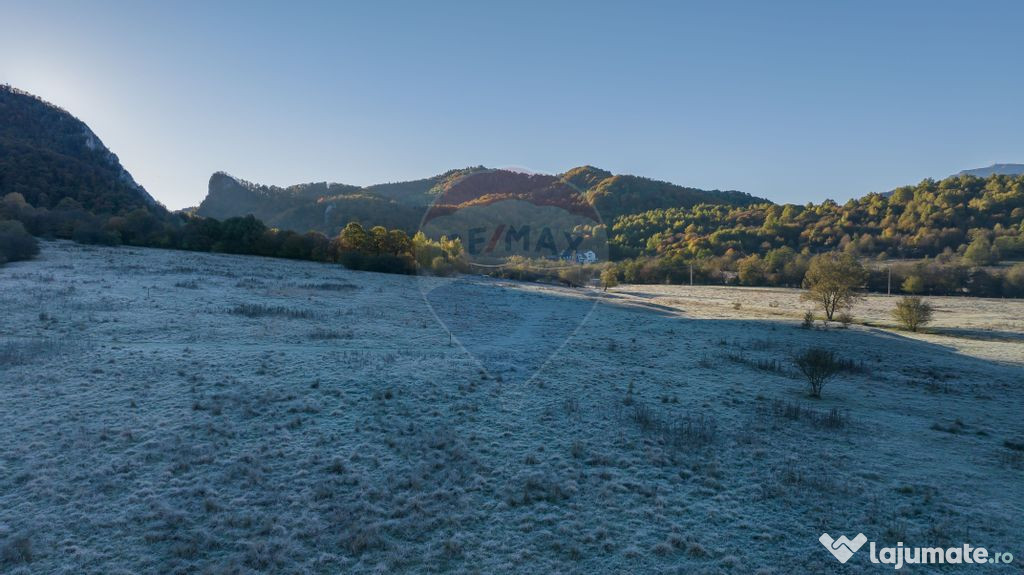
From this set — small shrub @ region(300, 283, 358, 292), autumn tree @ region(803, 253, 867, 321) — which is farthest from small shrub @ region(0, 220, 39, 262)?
autumn tree @ region(803, 253, 867, 321)

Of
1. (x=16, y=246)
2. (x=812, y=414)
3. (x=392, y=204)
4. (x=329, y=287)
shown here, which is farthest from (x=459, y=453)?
(x=392, y=204)

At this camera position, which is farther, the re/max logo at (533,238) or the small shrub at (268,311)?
the re/max logo at (533,238)

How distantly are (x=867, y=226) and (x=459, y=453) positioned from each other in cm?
14435

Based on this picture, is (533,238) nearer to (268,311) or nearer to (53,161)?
(268,311)

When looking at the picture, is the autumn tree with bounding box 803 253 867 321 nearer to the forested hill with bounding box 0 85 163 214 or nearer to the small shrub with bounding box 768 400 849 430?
the small shrub with bounding box 768 400 849 430

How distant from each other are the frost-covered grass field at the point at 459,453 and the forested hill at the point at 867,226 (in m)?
92.4

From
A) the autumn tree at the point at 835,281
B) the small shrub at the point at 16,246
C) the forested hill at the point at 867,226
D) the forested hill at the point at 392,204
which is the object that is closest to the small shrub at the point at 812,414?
the autumn tree at the point at 835,281

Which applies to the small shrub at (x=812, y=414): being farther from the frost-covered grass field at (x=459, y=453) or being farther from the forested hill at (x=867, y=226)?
the forested hill at (x=867, y=226)

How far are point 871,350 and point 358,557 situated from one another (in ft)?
101

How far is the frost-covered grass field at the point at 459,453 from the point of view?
24.1 ft

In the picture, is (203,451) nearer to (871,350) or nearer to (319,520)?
(319,520)

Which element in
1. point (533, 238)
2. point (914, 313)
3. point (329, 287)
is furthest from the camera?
point (533, 238)

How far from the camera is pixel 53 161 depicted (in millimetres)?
100375

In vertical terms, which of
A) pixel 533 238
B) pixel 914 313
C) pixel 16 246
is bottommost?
pixel 914 313
